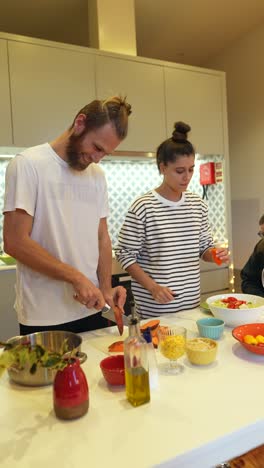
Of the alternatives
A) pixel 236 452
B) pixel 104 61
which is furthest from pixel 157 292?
pixel 104 61

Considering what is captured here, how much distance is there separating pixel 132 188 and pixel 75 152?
6.74 feet

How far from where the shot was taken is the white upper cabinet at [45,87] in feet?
8.13

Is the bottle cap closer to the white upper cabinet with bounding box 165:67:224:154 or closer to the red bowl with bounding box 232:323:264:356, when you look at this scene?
the red bowl with bounding box 232:323:264:356

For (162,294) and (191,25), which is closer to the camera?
(162,294)

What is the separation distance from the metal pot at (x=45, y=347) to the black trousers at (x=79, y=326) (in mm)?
231

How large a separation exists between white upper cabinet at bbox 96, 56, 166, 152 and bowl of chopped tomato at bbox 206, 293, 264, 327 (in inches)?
69.8

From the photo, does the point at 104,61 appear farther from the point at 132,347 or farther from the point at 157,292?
the point at 132,347

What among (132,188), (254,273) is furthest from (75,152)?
(132,188)

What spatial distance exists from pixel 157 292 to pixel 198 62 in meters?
3.81

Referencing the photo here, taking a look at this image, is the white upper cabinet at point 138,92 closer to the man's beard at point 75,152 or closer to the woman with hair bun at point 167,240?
the woman with hair bun at point 167,240

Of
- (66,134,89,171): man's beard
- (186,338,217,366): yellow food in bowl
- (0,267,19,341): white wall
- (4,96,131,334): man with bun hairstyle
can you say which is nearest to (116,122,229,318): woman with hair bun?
(4,96,131,334): man with bun hairstyle

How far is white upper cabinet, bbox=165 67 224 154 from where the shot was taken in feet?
10.1

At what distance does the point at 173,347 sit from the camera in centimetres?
100

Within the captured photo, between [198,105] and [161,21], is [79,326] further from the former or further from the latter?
[161,21]
